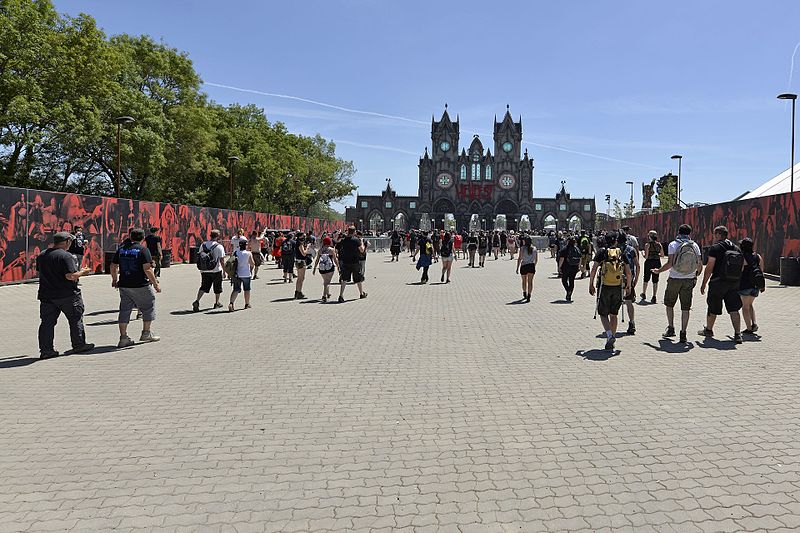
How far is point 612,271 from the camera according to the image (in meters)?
9.09

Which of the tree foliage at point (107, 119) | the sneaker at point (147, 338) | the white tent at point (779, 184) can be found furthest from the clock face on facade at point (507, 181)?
the sneaker at point (147, 338)

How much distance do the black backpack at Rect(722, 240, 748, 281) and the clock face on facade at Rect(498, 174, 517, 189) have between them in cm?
10972

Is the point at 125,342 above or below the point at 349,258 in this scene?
below

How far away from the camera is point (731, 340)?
9.61 metres

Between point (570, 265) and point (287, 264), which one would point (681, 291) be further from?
point (287, 264)

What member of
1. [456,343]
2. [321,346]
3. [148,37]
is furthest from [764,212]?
[148,37]

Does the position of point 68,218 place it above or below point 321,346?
above

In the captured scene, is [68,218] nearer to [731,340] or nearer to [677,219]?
[731,340]

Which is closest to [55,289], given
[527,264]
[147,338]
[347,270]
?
[147,338]

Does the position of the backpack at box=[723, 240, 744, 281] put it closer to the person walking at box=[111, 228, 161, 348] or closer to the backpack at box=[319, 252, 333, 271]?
the backpack at box=[319, 252, 333, 271]

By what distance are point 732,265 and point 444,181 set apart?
110 metres

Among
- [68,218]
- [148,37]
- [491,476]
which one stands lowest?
[491,476]

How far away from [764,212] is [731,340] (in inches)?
605

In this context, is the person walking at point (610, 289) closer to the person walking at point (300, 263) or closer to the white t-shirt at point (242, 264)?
the white t-shirt at point (242, 264)
